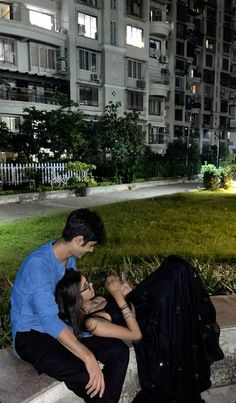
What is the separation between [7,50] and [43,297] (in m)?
28.8

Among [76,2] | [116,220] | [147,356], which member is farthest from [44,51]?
[147,356]

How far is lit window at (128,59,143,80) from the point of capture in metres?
34.2

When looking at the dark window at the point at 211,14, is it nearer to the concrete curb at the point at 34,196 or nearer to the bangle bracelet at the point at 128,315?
the concrete curb at the point at 34,196

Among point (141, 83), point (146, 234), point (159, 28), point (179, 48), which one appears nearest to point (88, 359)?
point (146, 234)

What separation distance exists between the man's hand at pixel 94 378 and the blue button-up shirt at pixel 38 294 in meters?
0.25

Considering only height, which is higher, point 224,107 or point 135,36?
point 135,36

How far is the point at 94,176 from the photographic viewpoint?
20141mm

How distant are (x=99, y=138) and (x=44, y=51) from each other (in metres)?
13.6

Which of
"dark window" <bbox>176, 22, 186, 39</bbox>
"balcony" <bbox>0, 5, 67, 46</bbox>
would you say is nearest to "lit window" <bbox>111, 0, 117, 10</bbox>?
"balcony" <bbox>0, 5, 67, 46</bbox>

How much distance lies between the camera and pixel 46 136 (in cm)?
1684

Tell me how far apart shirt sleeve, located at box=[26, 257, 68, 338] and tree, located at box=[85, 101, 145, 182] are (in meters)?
16.8

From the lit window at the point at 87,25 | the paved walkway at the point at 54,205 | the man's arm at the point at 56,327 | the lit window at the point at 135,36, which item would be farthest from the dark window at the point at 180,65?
the man's arm at the point at 56,327

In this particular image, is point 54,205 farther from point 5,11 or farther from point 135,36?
point 135,36

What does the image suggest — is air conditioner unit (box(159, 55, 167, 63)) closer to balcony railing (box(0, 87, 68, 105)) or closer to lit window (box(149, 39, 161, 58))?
lit window (box(149, 39, 161, 58))
